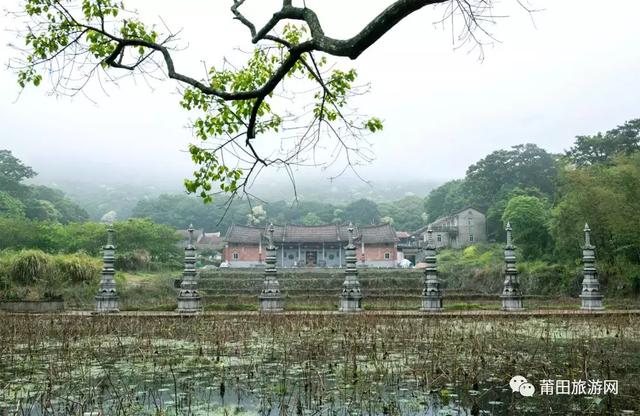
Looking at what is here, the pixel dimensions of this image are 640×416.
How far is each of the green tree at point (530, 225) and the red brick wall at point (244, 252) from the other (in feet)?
74.4

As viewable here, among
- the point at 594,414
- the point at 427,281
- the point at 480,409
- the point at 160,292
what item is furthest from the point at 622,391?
the point at 160,292

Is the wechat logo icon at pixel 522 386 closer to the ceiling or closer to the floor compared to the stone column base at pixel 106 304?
closer to the ceiling

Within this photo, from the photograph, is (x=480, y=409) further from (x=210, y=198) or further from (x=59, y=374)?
(x=59, y=374)

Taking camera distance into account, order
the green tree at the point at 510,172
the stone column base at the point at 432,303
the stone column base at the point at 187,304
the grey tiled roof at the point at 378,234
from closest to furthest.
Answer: the stone column base at the point at 432,303 < the stone column base at the point at 187,304 < the grey tiled roof at the point at 378,234 < the green tree at the point at 510,172

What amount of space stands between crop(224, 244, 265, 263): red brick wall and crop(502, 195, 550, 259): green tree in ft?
74.4

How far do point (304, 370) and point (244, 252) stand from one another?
43891 mm

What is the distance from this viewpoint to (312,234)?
5125cm

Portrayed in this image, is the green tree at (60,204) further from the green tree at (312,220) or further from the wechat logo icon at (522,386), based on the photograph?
the wechat logo icon at (522,386)

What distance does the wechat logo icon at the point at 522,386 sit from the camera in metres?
5.01

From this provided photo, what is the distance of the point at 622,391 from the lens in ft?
16.1

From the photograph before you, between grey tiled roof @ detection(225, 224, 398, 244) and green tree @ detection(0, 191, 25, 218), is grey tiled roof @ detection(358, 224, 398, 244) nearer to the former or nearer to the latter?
grey tiled roof @ detection(225, 224, 398, 244)

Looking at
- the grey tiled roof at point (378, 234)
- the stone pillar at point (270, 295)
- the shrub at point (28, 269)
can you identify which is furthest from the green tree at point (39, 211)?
the stone pillar at point (270, 295)

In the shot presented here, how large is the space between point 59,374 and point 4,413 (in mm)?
1795

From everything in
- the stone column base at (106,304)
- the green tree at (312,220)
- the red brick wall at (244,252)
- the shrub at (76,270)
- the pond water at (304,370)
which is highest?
the green tree at (312,220)
